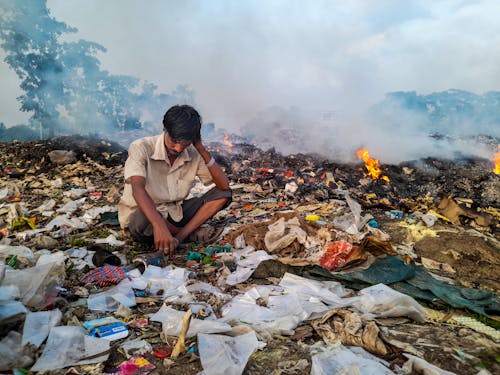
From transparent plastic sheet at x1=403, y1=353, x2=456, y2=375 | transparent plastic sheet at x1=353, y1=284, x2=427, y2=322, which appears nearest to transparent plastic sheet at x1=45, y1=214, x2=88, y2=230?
transparent plastic sheet at x1=353, y1=284, x2=427, y2=322

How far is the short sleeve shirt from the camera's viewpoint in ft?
11.0

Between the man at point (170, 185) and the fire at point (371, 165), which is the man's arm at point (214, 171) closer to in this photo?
the man at point (170, 185)

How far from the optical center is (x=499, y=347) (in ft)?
6.07

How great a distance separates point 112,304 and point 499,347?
231 cm

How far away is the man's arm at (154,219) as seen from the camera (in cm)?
309

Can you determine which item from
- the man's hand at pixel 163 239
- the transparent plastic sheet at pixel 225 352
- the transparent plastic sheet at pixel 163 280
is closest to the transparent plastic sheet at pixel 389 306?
the transparent plastic sheet at pixel 225 352

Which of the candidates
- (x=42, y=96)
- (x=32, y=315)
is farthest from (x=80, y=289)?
(x=42, y=96)

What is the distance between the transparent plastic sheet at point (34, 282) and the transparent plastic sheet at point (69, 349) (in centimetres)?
32

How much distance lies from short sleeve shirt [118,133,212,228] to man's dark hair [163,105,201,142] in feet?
1.19

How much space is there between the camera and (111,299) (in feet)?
7.43

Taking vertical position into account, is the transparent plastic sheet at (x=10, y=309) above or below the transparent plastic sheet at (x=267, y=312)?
above

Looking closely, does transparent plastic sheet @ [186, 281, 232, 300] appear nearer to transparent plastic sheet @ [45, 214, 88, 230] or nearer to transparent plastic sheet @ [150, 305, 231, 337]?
transparent plastic sheet @ [150, 305, 231, 337]

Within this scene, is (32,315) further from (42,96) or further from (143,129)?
(42,96)

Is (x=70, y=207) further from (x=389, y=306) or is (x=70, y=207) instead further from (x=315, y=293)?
(x=389, y=306)
